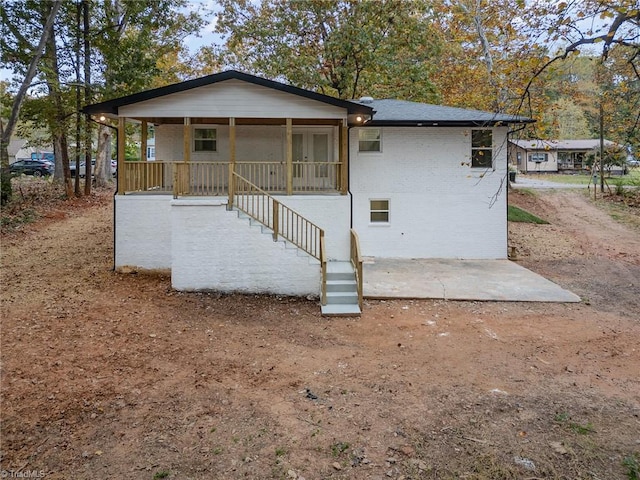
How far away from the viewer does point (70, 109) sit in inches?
733

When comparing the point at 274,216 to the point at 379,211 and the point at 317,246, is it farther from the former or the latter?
the point at 379,211

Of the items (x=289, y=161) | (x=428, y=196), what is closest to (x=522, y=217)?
(x=428, y=196)

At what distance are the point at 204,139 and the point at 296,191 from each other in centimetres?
420

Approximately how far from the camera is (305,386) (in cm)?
573

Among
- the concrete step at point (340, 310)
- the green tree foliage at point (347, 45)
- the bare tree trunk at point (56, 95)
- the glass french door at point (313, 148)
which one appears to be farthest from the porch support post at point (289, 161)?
the bare tree trunk at point (56, 95)

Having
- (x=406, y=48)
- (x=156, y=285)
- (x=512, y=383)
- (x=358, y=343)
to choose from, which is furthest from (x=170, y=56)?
(x=512, y=383)

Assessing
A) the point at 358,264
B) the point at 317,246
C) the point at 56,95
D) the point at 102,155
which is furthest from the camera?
the point at 102,155

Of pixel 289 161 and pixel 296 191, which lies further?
pixel 296 191

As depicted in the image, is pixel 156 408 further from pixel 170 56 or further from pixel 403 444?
pixel 170 56

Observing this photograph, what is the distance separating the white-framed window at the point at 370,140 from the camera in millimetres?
13547

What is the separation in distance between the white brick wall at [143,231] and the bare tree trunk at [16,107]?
8.65 meters

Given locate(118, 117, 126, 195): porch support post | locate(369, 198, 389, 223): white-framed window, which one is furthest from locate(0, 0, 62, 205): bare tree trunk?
locate(369, 198, 389, 223): white-framed window

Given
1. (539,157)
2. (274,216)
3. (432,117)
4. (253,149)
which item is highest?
(539,157)

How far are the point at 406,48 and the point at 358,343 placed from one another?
1864cm
